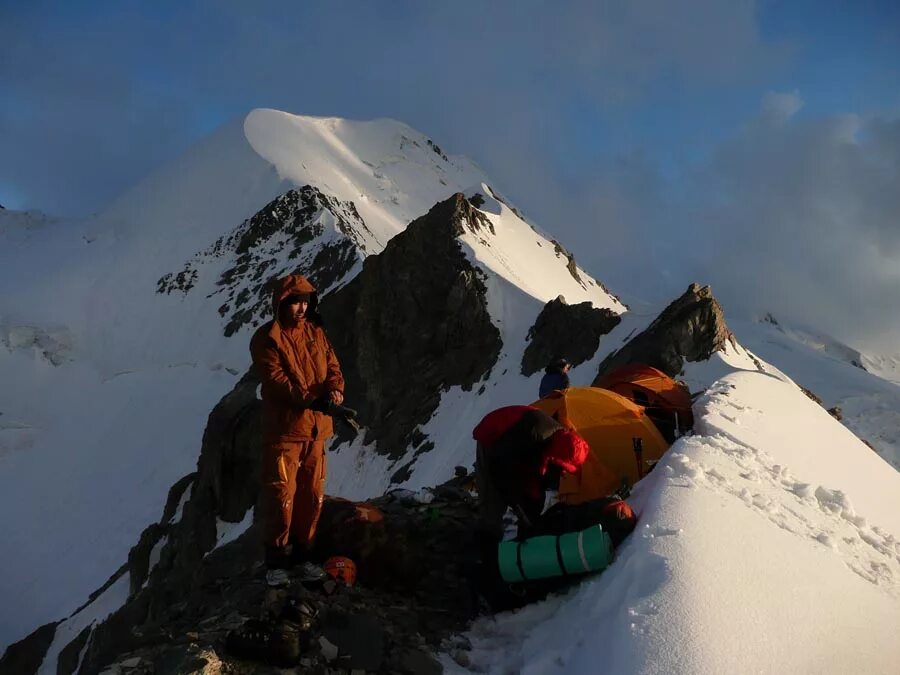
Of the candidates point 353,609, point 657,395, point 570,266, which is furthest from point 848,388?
point 353,609

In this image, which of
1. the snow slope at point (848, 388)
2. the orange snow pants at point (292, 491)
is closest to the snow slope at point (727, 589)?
the orange snow pants at point (292, 491)

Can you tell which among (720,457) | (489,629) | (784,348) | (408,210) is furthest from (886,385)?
(489,629)

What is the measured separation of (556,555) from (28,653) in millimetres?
21538

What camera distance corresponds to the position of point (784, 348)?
51.6m

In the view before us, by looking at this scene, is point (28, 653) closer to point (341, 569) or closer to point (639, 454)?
point (341, 569)

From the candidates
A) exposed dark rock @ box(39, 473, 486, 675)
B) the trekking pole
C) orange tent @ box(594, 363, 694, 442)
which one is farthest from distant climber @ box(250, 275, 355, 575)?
orange tent @ box(594, 363, 694, 442)

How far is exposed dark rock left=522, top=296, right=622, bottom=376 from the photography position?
61.6 feet

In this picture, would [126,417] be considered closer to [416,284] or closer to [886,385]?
[416,284]

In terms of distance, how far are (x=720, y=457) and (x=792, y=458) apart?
1580 millimetres

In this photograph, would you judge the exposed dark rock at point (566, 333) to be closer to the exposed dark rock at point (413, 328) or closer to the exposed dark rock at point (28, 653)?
the exposed dark rock at point (413, 328)

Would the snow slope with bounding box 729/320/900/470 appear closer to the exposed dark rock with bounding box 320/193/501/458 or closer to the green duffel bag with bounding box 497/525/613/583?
the exposed dark rock with bounding box 320/193/501/458

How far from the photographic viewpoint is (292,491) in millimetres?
6039

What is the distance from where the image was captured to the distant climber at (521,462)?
574cm

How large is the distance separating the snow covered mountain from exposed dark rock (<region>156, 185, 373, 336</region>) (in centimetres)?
22
